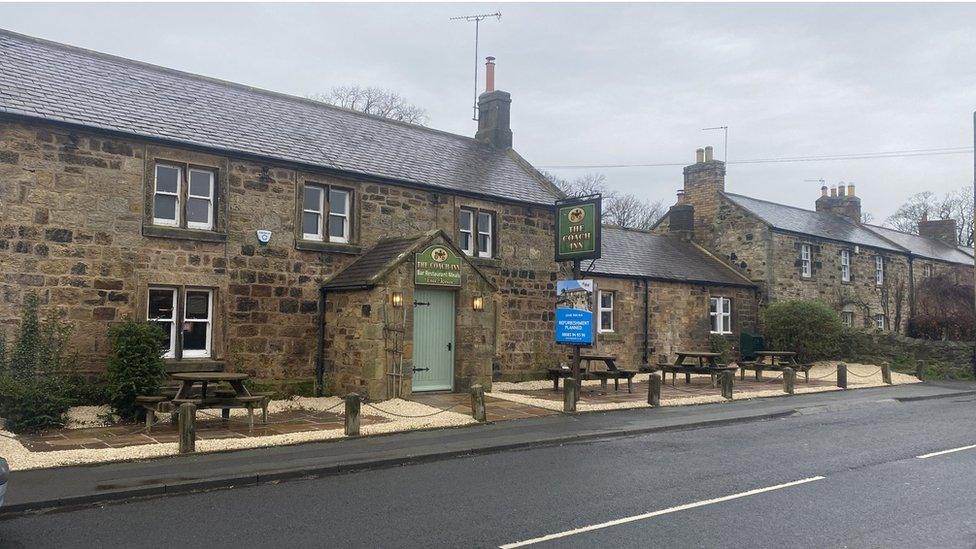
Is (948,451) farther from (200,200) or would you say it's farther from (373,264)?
(200,200)

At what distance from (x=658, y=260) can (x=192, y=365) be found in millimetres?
17838

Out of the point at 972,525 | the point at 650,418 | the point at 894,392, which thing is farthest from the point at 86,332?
the point at 894,392

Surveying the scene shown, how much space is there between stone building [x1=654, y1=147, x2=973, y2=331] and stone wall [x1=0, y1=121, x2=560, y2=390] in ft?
52.1

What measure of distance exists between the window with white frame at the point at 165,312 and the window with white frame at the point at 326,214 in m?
3.06

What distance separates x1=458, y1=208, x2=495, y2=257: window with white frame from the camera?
18.4 m

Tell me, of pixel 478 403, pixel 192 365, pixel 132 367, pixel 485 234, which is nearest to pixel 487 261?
pixel 485 234

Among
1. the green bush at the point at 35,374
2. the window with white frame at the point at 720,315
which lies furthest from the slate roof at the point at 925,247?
the green bush at the point at 35,374

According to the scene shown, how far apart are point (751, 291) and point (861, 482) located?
2133cm

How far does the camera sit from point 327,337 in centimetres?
1549

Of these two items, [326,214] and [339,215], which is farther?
[339,215]

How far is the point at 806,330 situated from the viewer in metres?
25.9

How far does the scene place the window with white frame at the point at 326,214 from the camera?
15703mm

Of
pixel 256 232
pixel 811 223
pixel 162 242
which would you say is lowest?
pixel 162 242

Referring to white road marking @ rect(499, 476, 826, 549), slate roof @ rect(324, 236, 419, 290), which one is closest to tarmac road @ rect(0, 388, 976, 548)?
white road marking @ rect(499, 476, 826, 549)
